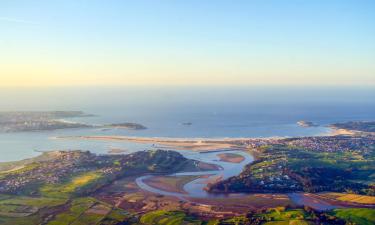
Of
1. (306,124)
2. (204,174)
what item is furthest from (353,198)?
(306,124)

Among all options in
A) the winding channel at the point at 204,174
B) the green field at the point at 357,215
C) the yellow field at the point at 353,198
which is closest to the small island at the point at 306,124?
the winding channel at the point at 204,174

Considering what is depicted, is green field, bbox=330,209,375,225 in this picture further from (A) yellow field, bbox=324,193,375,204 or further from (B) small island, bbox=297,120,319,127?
(B) small island, bbox=297,120,319,127

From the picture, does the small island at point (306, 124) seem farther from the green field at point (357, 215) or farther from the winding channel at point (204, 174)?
the green field at point (357, 215)

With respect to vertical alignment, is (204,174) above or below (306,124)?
below

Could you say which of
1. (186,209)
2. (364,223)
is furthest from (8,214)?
(364,223)

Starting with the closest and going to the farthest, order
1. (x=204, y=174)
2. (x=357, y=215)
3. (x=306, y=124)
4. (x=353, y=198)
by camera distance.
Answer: (x=357, y=215) < (x=353, y=198) < (x=204, y=174) < (x=306, y=124)

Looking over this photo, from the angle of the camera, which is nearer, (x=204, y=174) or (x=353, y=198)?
(x=353, y=198)

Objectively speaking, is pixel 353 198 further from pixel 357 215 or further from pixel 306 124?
pixel 306 124

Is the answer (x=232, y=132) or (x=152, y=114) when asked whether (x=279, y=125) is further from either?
(x=152, y=114)

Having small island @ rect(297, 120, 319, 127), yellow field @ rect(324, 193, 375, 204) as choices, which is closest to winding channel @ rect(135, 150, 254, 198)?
yellow field @ rect(324, 193, 375, 204)
